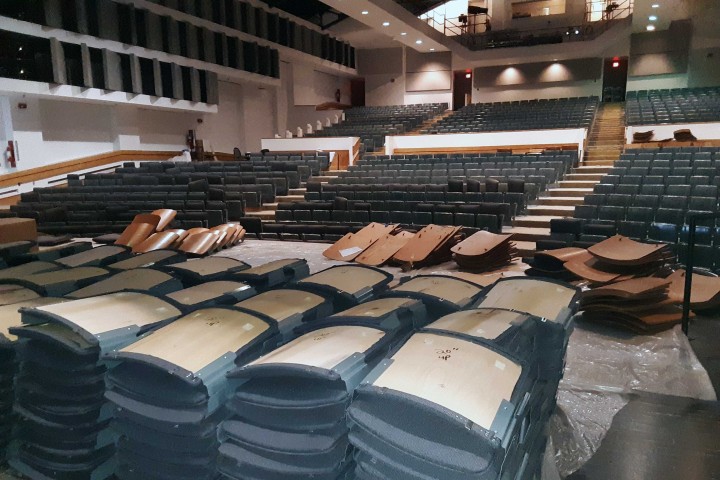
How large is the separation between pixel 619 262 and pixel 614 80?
2127 centimetres

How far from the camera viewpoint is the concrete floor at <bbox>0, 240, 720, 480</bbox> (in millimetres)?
2357

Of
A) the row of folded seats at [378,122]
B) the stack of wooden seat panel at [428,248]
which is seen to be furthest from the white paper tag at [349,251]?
the row of folded seats at [378,122]

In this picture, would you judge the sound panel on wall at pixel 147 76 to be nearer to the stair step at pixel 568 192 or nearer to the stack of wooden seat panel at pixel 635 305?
the stair step at pixel 568 192

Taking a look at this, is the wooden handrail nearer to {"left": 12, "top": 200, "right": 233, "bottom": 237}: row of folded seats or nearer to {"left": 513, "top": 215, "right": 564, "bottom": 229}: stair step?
{"left": 12, "top": 200, "right": 233, "bottom": 237}: row of folded seats

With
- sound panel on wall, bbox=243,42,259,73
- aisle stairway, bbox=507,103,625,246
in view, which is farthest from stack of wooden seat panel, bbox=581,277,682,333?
sound panel on wall, bbox=243,42,259,73

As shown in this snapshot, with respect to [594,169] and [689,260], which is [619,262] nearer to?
[689,260]

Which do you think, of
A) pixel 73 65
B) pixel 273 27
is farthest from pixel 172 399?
pixel 273 27

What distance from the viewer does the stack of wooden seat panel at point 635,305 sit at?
3795 millimetres

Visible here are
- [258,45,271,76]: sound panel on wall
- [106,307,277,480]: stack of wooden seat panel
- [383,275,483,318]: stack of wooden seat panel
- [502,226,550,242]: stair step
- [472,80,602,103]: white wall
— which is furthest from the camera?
[472,80,602,103]: white wall

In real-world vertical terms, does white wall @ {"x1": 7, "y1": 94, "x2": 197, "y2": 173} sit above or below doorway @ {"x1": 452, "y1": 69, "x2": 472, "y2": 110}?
below

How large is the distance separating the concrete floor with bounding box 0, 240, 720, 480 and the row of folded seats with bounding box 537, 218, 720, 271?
148cm

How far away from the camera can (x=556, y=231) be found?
6.27 metres

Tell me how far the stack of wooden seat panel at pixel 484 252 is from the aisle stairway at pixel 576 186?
135cm

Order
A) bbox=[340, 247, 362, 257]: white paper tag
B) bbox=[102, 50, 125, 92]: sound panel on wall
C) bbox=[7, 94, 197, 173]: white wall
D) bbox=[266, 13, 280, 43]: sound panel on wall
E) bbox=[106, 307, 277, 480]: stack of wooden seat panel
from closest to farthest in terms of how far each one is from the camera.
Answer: bbox=[106, 307, 277, 480]: stack of wooden seat panel, bbox=[340, 247, 362, 257]: white paper tag, bbox=[7, 94, 197, 173]: white wall, bbox=[102, 50, 125, 92]: sound panel on wall, bbox=[266, 13, 280, 43]: sound panel on wall
